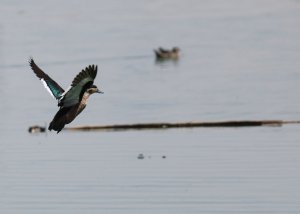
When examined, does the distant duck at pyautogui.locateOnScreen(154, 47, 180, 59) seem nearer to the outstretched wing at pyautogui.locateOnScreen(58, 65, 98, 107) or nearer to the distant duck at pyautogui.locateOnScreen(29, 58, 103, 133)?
the distant duck at pyautogui.locateOnScreen(29, 58, 103, 133)

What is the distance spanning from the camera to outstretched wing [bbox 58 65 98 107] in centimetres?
1550

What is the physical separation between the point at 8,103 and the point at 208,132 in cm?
727

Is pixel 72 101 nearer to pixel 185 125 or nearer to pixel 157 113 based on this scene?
pixel 185 125

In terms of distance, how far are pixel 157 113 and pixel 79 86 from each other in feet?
42.7

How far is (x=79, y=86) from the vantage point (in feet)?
52.4

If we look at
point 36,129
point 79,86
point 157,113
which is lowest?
point 79,86

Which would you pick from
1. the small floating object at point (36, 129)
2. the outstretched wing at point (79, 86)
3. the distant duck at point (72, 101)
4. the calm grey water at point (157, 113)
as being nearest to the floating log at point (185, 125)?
the calm grey water at point (157, 113)

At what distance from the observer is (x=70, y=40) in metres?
46.3

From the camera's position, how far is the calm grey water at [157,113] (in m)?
21.0

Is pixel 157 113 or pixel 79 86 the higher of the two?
pixel 157 113

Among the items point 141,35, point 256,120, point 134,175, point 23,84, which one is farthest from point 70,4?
point 134,175

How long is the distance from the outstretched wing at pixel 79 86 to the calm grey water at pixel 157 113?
3745 millimetres

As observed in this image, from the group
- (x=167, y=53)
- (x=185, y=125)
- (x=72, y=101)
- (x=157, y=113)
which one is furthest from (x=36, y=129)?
(x=167, y=53)

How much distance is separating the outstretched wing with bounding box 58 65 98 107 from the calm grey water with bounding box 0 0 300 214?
12.3 ft
